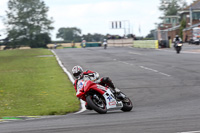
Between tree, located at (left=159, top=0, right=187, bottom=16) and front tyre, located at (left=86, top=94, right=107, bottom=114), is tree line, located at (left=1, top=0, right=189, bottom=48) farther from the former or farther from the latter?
front tyre, located at (left=86, top=94, right=107, bottom=114)

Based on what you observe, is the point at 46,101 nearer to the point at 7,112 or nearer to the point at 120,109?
the point at 7,112

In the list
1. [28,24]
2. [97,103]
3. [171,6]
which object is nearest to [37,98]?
[97,103]

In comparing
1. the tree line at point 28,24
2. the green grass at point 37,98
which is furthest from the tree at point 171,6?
the green grass at point 37,98

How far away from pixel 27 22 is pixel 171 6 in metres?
58.1

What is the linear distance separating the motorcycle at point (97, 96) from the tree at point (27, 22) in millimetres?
105056

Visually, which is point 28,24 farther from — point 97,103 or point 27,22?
point 97,103

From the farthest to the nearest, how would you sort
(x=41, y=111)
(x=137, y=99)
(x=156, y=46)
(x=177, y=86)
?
(x=156, y=46)
(x=177, y=86)
(x=137, y=99)
(x=41, y=111)

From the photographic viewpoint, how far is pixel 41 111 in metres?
11.2

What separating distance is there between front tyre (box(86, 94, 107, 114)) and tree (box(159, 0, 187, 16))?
466 feet

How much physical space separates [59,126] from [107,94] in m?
2.58

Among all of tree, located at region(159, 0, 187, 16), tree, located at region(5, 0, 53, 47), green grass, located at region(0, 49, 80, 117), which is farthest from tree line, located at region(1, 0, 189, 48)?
green grass, located at region(0, 49, 80, 117)

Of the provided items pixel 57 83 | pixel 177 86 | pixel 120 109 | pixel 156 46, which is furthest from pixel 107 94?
pixel 156 46

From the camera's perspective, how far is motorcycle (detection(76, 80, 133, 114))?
9906 mm

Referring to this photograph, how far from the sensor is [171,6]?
150125mm
